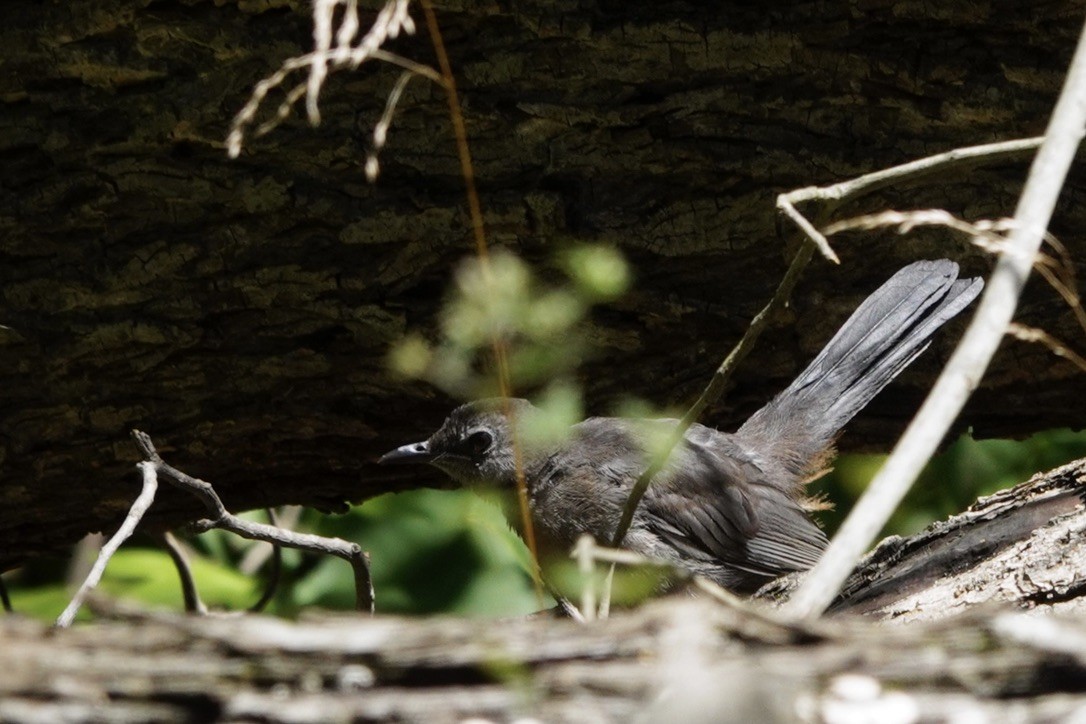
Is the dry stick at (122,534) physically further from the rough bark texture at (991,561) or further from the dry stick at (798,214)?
the rough bark texture at (991,561)

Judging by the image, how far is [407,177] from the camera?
13.0 ft

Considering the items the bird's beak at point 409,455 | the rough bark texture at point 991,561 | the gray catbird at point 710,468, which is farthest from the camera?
the gray catbird at point 710,468

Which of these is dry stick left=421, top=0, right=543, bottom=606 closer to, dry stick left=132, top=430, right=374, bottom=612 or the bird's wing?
dry stick left=132, top=430, right=374, bottom=612

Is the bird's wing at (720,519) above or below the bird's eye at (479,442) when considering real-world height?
below

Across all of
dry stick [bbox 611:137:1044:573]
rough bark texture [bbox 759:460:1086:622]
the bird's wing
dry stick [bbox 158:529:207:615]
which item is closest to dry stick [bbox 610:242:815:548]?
dry stick [bbox 611:137:1044:573]

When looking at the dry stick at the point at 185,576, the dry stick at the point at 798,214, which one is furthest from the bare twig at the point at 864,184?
the dry stick at the point at 185,576

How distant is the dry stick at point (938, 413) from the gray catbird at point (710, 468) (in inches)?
92.7

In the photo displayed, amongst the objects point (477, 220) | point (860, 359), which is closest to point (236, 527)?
point (477, 220)

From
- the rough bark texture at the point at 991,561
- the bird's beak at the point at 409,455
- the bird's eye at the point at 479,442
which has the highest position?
the rough bark texture at the point at 991,561

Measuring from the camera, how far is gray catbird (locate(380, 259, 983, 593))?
450 cm

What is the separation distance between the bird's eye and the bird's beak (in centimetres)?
22

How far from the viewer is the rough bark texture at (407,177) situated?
3799 millimetres

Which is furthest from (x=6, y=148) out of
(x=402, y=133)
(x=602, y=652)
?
(x=602, y=652)

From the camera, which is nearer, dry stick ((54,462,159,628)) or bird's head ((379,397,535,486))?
dry stick ((54,462,159,628))
